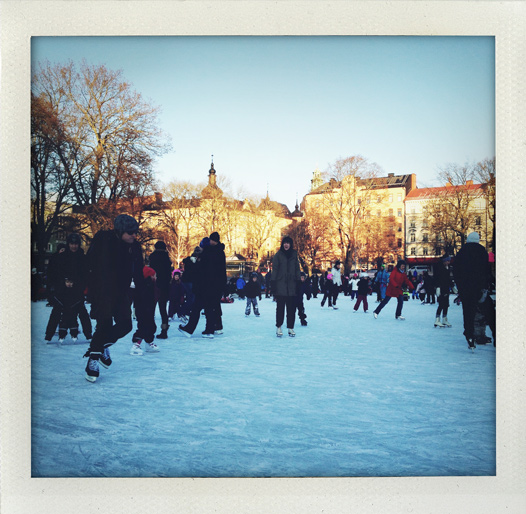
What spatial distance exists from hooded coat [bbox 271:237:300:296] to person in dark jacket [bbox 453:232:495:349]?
8.57ft

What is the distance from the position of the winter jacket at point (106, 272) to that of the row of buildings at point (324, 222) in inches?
231

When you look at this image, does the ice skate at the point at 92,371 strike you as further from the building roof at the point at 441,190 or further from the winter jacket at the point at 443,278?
the winter jacket at the point at 443,278

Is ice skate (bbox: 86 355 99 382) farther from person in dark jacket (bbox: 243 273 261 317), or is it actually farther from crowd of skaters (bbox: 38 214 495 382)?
person in dark jacket (bbox: 243 273 261 317)

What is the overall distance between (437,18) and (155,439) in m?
3.90

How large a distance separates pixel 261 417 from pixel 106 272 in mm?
2044

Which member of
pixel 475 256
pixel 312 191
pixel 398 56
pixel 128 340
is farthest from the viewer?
pixel 312 191

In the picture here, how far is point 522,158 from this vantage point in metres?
4.12

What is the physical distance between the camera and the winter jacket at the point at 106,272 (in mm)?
4645

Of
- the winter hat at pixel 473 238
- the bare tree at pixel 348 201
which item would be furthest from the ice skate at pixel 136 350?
the bare tree at pixel 348 201

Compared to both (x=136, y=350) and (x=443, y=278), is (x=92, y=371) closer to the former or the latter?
(x=136, y=350)

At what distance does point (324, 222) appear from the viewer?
93.8 ft

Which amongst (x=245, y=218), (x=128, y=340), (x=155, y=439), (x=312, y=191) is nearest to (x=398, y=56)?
(x=155, y=439)

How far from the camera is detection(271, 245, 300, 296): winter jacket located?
8.09 metres
